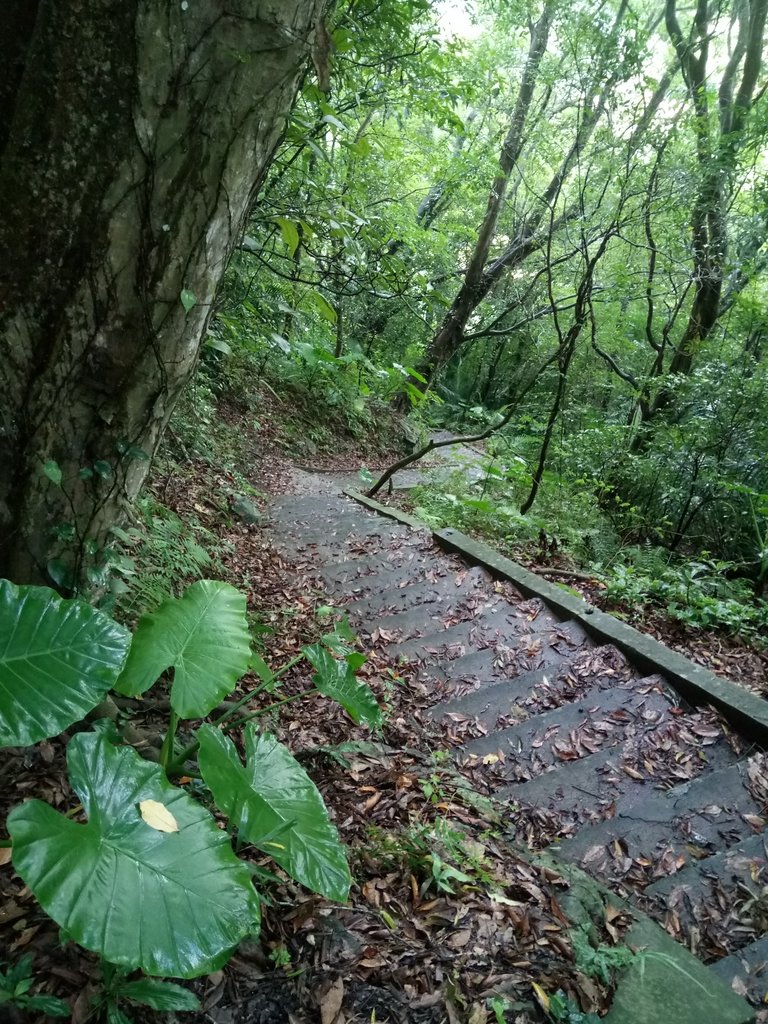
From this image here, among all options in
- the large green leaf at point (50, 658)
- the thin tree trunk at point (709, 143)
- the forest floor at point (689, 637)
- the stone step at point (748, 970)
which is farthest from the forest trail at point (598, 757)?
the thin tree trunk at point (709, 143)

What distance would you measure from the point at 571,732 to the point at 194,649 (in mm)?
1950

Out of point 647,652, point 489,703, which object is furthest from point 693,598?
point 489,703

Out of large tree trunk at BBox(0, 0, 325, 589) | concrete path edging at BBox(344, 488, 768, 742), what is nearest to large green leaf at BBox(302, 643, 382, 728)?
large tree trunk at BBox(0, 0, 325, 589)

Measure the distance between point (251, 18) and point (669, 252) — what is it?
8.11 meters

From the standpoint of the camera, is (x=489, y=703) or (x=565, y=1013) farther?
(x=489, y=703)

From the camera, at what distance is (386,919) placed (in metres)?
1.76

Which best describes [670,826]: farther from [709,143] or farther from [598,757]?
[709,143]

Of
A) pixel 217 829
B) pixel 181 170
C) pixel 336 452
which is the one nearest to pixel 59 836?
pixel 217 829

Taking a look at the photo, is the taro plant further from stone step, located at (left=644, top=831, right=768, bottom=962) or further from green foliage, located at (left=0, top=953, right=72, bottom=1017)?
stone step, located at (left=644, top=831, right=768, bottom=962)

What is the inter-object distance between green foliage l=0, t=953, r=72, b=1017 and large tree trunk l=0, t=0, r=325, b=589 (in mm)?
1250

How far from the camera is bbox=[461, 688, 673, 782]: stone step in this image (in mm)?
2768

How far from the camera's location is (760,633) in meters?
3.92

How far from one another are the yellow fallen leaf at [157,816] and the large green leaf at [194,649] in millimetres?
344

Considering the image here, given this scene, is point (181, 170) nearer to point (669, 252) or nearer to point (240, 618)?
point (240, 618)
